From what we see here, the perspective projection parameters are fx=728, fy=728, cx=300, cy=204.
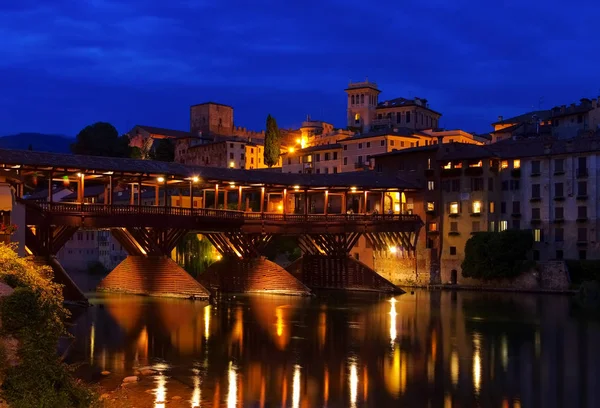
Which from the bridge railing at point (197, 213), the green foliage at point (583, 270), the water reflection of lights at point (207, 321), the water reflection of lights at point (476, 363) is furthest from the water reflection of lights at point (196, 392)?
the green foliage at point (583, 270)

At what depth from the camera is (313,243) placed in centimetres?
7100

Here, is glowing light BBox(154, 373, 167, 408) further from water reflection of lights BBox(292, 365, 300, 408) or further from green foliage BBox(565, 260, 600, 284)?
green foliage BBox(565, 260, 600, 284)

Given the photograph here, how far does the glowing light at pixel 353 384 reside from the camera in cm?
2616

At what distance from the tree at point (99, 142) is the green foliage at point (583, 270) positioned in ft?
263

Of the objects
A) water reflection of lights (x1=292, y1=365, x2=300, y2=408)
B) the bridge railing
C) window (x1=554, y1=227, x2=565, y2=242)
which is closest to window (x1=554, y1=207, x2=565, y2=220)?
window (x1=554, y1=227, x2=565, y2=242)

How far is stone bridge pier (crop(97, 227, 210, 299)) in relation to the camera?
5669 cm

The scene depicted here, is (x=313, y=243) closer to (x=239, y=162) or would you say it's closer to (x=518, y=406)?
(x=518, y=406)

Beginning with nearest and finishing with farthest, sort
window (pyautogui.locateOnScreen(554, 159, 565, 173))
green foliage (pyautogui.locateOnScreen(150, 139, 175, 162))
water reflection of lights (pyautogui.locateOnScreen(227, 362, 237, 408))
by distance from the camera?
water reflection of lights (pyautogui.locateOnScreen(227, 362, 237, 408)), window (pyautogui.locateOnScreen(554, 159, 565, 173)), green foliage (pyautogui.locateOnScreen(150, 139, 175, 162))

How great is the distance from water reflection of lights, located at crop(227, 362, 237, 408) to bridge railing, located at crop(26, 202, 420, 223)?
2254 cm

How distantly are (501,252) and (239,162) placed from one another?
79.5 meters

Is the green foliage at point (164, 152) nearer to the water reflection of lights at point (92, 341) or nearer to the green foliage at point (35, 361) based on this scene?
the water reflection of lights at point (92, 341)

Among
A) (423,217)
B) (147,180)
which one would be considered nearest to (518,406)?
(147,180)

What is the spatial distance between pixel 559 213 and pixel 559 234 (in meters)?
2.02

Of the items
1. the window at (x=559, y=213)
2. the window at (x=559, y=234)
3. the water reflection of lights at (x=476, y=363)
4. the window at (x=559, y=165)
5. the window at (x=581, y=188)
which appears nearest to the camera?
the water reflection of lights at (x=476, y=363)
